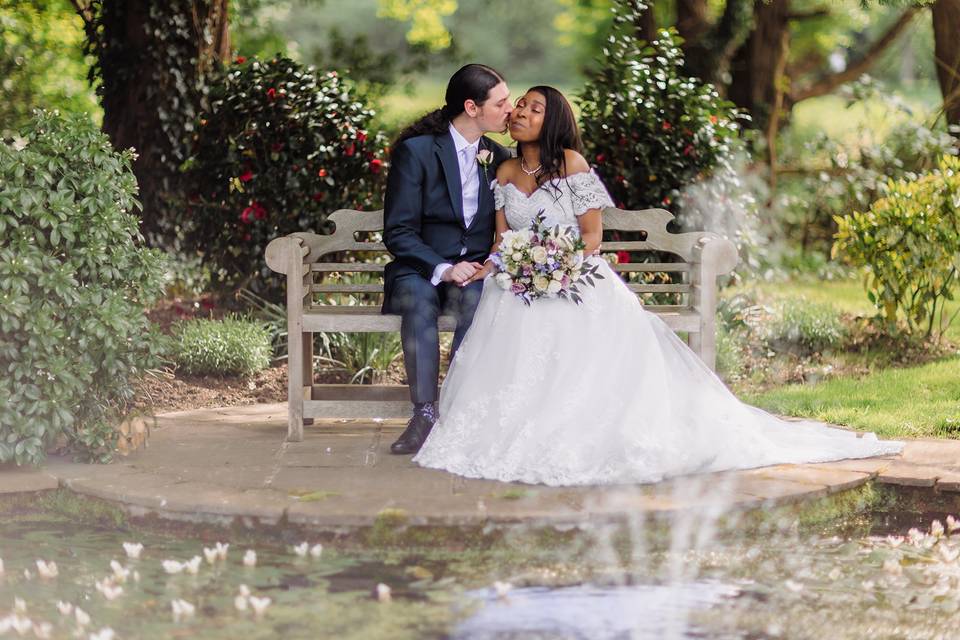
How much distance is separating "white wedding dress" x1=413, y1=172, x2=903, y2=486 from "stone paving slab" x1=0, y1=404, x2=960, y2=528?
0.10 metres

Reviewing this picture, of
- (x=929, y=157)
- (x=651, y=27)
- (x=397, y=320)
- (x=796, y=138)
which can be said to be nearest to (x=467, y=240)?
(x=397, y=320)

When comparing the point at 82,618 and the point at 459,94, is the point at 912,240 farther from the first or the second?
the point at 82,618

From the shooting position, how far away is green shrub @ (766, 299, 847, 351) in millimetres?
7617

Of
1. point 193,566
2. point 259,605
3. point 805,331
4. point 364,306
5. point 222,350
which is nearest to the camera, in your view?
point 259,605

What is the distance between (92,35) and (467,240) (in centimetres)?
420

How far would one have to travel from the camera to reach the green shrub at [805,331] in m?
7.62

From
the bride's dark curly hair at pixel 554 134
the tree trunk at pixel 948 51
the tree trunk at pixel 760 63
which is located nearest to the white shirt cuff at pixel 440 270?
the bride's dark curly hair at pixel 554 134

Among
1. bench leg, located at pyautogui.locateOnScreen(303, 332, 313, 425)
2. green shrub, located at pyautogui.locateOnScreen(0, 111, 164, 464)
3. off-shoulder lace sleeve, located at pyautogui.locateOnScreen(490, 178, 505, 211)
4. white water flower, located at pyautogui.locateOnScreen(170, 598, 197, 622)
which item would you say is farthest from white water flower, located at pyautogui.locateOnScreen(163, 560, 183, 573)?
off-shoulder lace sleeve, located at pyautogui.locateOnScreen(490, 178, 505, 211)

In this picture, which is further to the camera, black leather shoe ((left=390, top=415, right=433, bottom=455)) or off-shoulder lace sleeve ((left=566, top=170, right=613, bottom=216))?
off-shoulder lace sleeve ((left=566, top=170, right=613, bottom=216))

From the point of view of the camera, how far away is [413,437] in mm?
4887

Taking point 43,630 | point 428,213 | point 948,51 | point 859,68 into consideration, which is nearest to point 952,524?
point 428,213

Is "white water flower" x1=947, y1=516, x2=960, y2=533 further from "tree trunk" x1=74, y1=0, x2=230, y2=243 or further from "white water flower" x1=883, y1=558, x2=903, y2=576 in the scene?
"tree trunk" x1=74, y1=0, x2=230, y2=243

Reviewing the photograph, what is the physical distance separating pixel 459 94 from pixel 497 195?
0.45 m

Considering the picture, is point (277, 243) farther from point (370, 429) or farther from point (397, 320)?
point (370, 429)
